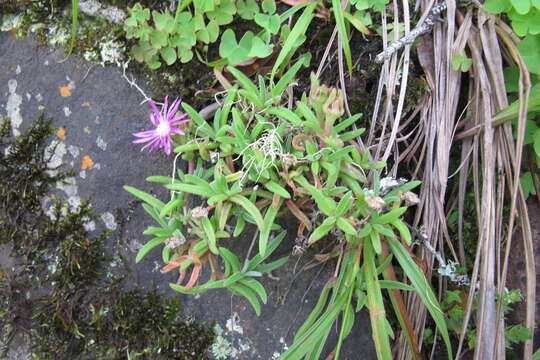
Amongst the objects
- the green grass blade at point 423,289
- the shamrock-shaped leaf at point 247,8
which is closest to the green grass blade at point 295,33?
the shamrock-shaped leaf at point 247,8

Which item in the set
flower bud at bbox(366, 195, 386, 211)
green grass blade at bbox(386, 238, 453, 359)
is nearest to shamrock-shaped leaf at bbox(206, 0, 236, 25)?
flower bud at bbox(366, 195, 386, 211)

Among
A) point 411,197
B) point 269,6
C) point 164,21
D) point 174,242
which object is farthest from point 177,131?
point 411,197

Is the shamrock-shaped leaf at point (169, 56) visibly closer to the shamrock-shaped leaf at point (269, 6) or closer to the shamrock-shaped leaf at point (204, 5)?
the shamrock-shaped leaf at point (204, 5)

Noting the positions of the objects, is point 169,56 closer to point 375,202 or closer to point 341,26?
point 341,26

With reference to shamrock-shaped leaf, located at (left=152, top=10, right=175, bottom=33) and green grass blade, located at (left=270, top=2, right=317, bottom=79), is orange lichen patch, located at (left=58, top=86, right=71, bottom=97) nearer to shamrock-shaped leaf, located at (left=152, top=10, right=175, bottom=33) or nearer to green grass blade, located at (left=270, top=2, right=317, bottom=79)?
shamrock-shaped leaf, located at (left=152, top=10, right=175, bottom=33)

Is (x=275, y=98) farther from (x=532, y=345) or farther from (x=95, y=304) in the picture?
(x=532, y=345)
